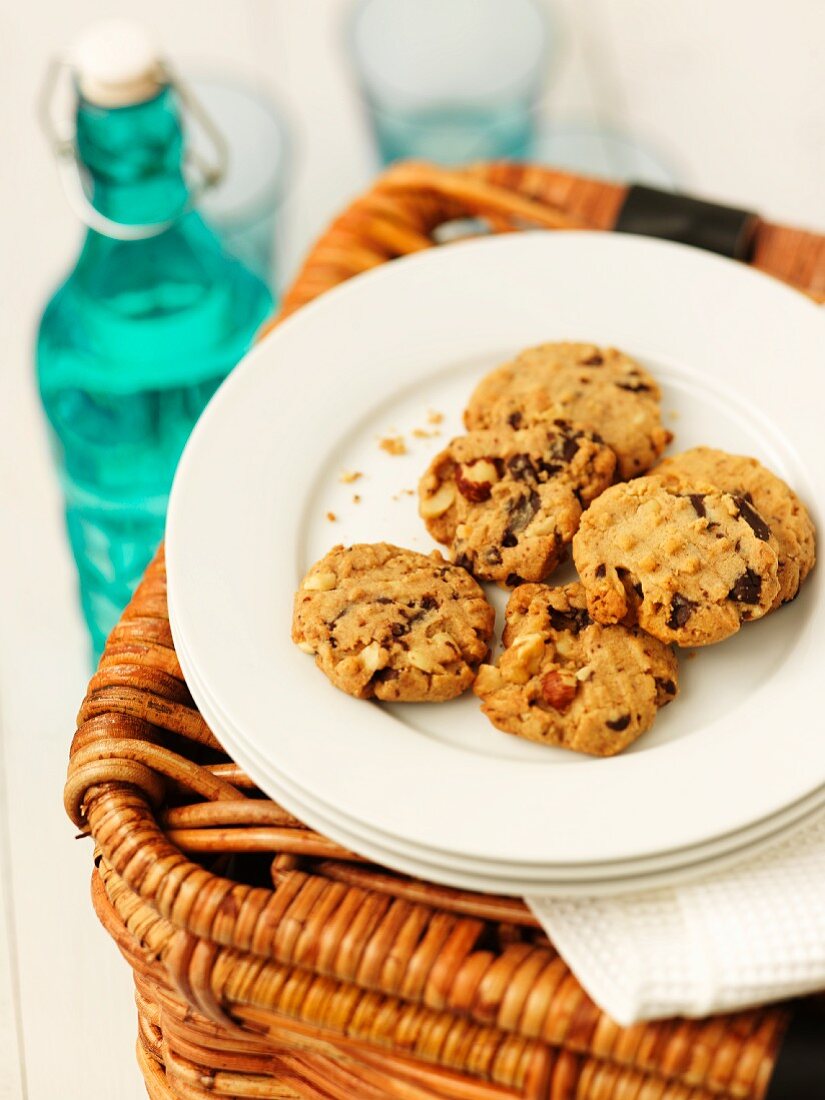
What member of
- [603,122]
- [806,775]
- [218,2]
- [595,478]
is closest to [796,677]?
[806,775]

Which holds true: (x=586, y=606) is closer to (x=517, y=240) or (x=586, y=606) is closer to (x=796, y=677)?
(x=796, y=677)

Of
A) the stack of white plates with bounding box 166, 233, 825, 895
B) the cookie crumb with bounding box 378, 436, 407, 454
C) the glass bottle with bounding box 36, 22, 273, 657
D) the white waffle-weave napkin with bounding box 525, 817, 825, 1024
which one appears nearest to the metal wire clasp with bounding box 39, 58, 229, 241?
the glass bottle with bounding box 36, 22, 273, 657

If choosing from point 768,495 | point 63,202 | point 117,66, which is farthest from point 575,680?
point 63,202

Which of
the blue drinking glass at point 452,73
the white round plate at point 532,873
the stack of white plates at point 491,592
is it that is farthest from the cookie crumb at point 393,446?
the blue drinking glass at point 452,73

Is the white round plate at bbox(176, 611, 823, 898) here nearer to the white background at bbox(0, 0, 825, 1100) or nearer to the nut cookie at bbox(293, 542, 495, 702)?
the nut cookie at bbox(293, 542, 495, 702)

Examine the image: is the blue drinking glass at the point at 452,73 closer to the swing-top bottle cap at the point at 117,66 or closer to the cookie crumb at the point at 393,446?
the swing-top bottle cap at the point at 117,66
